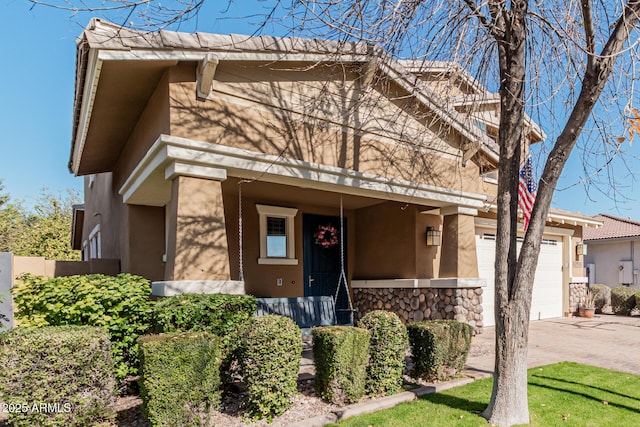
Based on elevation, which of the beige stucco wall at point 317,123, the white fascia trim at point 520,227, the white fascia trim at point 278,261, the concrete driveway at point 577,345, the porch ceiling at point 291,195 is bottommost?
the concrete driveway at point 577,345

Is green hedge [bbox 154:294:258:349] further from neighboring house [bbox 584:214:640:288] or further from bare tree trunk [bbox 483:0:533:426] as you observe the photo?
neighboring house [bbox 584:214:640:288]

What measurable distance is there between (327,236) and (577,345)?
19.8 ft

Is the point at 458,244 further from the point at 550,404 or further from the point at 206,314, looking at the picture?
the point at 206,314

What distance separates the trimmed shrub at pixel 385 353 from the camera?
5152 millimetres

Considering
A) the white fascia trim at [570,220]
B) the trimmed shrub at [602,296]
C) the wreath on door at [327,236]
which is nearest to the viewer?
the wreath on door at [327,236]

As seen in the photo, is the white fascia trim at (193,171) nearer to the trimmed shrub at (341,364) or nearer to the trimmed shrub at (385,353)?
the trimmed shrub at (341,364)

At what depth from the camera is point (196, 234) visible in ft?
18.2

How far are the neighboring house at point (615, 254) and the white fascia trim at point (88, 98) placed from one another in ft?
71.6

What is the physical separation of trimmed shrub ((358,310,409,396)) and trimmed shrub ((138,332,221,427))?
199cm

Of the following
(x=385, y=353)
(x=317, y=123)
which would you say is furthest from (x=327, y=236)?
(x=385, y=353)

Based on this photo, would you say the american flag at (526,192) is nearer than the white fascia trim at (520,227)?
Yes

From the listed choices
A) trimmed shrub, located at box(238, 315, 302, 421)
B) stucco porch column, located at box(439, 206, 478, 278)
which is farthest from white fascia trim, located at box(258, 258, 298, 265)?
trimmed shrub, located at box(238, 315, 302, 421)

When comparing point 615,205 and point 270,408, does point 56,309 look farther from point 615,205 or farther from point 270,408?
point 615,205

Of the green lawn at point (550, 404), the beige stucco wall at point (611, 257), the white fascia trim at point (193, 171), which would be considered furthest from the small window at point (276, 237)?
the beige stucco wall at point (611, 257)
